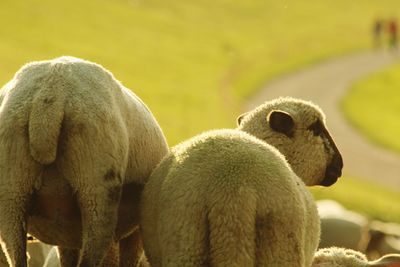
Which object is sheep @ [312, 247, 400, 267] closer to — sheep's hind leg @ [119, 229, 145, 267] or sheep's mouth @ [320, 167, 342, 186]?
sheep's mouth @ [320, 167, 342, 186]

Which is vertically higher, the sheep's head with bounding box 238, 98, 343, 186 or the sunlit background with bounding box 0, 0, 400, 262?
the sheep's head with bounding box 238, 98, 343, 186

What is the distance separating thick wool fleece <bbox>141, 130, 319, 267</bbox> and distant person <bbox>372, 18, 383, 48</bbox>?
64.4m

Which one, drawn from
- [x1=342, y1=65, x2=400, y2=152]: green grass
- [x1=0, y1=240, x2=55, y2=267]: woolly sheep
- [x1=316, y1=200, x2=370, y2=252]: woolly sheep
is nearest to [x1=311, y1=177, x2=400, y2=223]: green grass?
[x1=342, y1=65, x2=400, y2=152]: green grass

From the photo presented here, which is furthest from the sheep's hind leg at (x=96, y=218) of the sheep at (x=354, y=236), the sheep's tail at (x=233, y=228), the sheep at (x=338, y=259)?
the sheep at (x=354, y=236)

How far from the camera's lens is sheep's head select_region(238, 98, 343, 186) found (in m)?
7.67

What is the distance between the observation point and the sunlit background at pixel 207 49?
43.8 metres

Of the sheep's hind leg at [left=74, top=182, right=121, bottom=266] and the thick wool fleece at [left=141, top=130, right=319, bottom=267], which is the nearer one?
the thick wool fleece at [left=141, top=130, right=319, bottom=267]

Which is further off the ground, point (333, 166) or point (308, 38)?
point (333, 166)

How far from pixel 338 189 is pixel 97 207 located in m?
26.2

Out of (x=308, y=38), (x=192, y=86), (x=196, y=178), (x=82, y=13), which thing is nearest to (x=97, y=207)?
(x=196, y=178)

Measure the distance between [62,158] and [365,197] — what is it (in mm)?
26041

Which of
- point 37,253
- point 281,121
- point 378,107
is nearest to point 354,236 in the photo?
point 37,253

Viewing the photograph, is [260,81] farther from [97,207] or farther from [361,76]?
[97,207]

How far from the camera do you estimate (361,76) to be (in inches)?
2362
